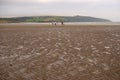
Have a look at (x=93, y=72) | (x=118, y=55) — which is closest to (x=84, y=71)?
(x=93, y=72)

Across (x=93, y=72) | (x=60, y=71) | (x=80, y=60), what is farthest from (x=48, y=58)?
(x=93, y=72)

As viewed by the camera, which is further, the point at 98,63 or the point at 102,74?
the point at 98,63

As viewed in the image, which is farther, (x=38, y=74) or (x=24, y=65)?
(x=24, y=65)

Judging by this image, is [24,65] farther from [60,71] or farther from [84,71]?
[84,71]

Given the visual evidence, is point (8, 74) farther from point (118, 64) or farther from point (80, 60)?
point (118, 64)

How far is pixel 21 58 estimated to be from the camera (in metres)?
12.0

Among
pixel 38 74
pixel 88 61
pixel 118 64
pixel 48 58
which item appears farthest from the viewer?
pixel 48 58

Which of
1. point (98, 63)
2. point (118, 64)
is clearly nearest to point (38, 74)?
point (98, 63)

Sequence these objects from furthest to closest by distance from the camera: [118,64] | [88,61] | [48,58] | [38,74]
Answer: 1. [48,58]
2. [88,61]
3. [118,64]
4. [38,74]

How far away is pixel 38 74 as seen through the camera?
28.9ft

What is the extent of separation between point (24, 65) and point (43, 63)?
Answer: 3.26 ft

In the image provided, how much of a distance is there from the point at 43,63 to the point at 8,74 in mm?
2278

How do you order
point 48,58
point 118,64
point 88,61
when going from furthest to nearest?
point 48,58 → point 88,61 → point 118,64

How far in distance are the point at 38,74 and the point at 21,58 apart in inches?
136
